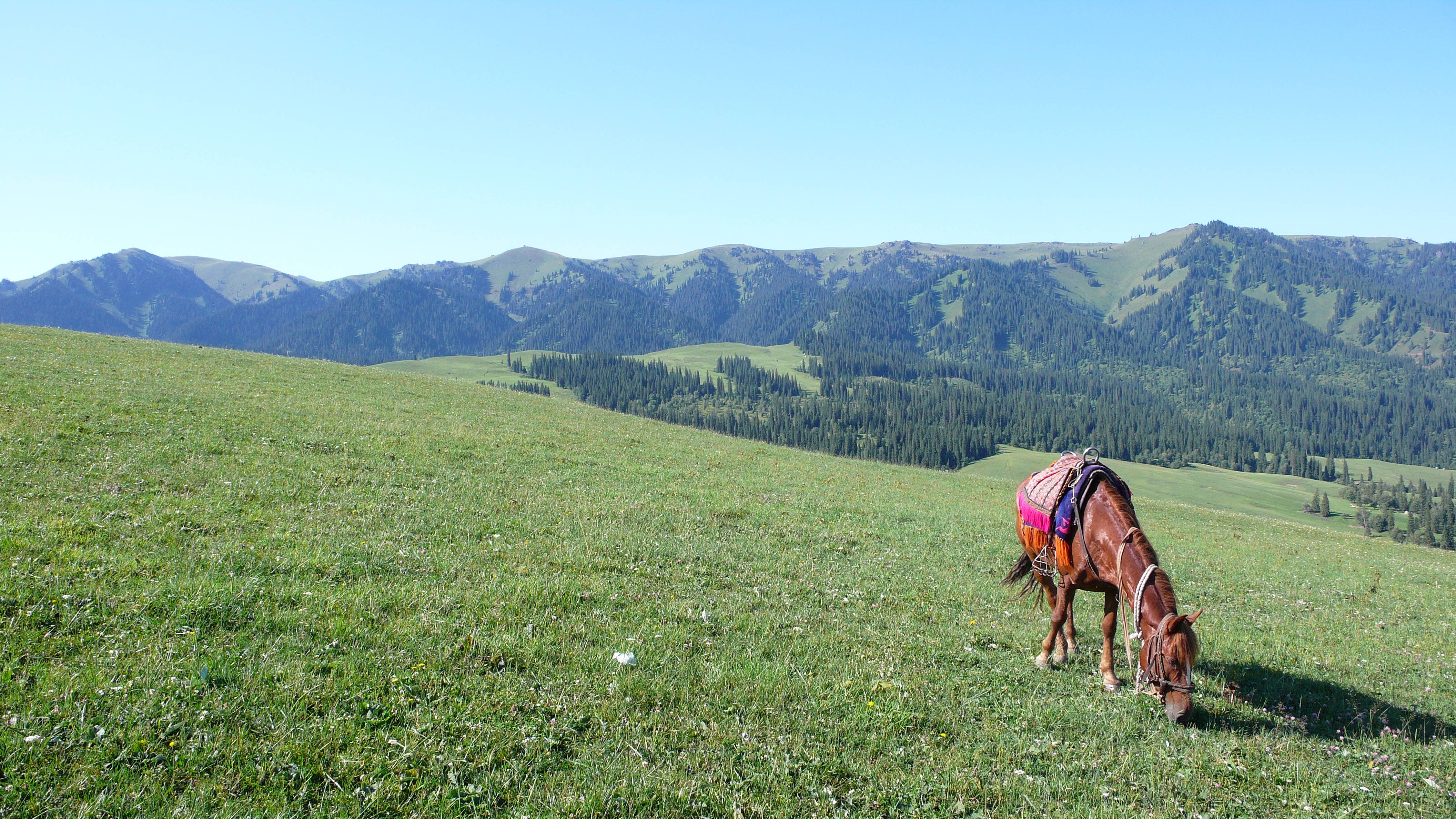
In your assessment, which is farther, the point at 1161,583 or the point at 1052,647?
the point at 1052,647

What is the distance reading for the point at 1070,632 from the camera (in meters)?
11.2

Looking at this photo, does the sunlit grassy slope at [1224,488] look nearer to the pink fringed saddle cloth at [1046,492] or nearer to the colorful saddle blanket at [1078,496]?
the pink fringed saddle cloth at [1046,492]

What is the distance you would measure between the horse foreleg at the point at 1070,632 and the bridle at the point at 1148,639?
0.74 metres

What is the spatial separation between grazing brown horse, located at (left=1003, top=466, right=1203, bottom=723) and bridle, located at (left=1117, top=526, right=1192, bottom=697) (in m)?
0.01

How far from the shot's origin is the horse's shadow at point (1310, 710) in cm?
906

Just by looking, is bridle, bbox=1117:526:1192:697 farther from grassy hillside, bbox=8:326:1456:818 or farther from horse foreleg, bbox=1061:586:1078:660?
horse foreleg, bbox=1061:586:1078:660

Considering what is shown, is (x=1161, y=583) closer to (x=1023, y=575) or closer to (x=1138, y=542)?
(x=1138, y=542)

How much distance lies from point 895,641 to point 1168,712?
378 cm

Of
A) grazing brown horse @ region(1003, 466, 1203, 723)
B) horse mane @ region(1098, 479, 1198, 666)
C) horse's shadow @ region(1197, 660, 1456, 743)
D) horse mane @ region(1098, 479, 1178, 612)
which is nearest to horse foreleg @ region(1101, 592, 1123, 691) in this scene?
grazing brown horse @ region(1003, 466, 1203, 723)

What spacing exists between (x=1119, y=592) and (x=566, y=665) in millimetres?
8151

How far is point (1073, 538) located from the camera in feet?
35.0

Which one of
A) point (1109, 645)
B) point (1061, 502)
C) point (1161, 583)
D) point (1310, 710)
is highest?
point (1061, 502)

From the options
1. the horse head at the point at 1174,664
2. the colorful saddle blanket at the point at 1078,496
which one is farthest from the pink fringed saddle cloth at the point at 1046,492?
the horse head at the point at 1174,664


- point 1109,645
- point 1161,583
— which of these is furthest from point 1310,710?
point 1161,583
